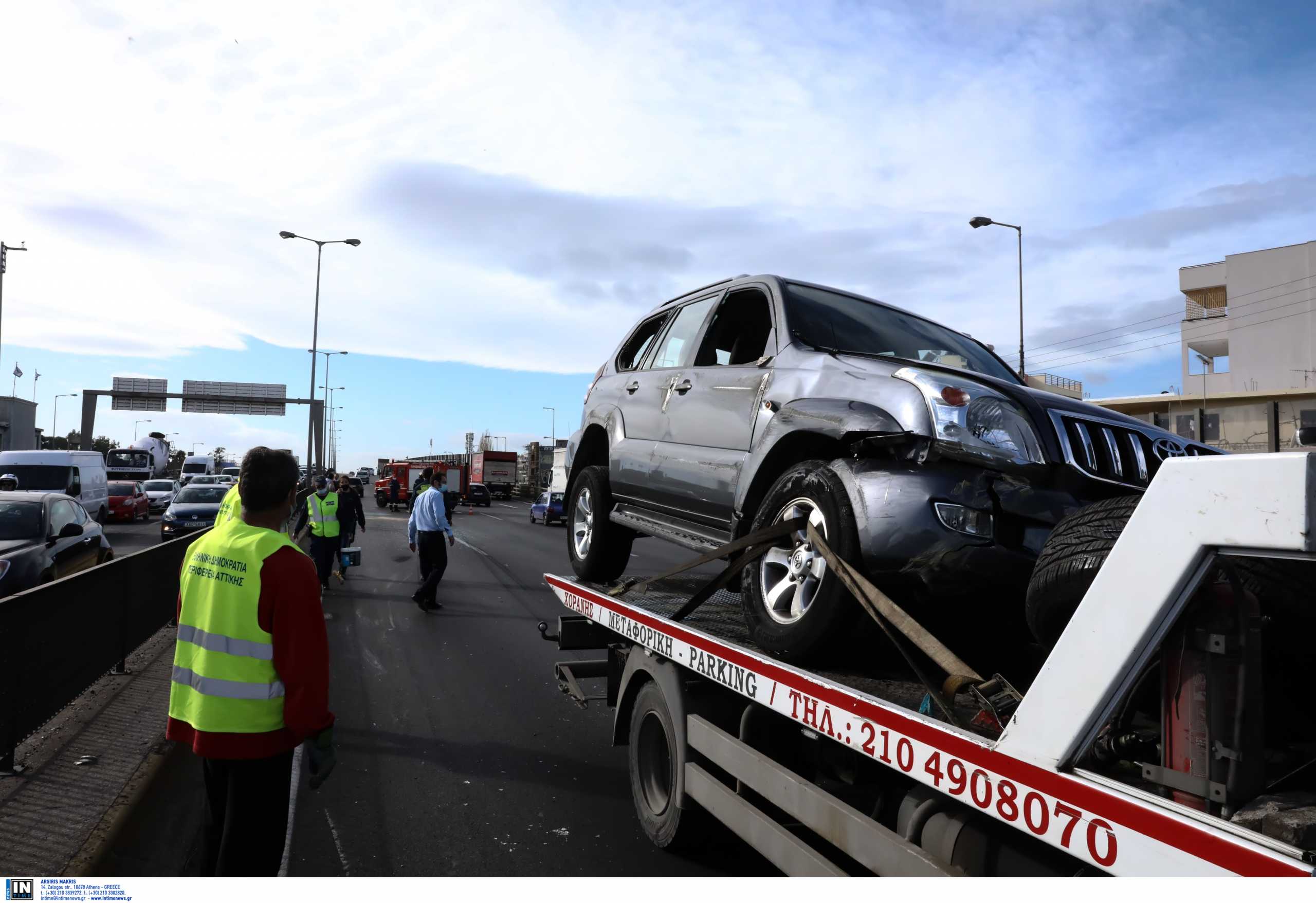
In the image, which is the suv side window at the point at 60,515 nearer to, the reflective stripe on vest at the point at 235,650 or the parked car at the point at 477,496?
the reflective stripe on vest at the point at 235,650

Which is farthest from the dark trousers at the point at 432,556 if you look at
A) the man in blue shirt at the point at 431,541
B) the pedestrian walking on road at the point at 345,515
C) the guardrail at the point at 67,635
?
the guardrail at the point at 67,635

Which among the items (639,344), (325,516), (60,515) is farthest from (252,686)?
(60,515)

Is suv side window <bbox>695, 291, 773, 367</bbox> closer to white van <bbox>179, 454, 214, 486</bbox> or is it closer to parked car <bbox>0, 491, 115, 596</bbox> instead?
parked car <bbox>0, 491, 115, 596</bbox>

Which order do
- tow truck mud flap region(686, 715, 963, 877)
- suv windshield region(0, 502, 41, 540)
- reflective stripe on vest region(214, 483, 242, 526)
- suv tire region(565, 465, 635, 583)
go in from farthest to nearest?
1. suv windshield region(0, 502, 41, 540)
2. suv tire region(565, 465, 635, 583)
3. reflective stripe on vest region(214, 483, 242, 526)
4. tow truck mud flap region(686, 715, 963, 877)

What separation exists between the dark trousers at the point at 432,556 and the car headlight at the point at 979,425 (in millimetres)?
9259

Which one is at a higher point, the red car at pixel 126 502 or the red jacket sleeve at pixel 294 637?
the red jacket sleeve at pixel 294 637

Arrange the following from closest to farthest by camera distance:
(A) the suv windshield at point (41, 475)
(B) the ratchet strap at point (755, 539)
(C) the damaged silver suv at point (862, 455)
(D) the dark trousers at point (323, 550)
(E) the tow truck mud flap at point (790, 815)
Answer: (E) the tow truck mud flap at point (790, 815) → (C) the damaged silver suv at point (862, 455) → (B) the ratchet strap at point (755, 539) → (D) the dark trousers at point (323, 550) → (A) the suv windshield at point (41, 475)

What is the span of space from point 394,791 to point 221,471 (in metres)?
53.4

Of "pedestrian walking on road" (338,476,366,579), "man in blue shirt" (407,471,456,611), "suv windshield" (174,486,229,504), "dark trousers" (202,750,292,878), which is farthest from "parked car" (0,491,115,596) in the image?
"suv windshield" (174,486,229,504)

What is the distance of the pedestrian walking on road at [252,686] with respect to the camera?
3.01m

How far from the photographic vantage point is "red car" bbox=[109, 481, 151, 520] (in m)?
28.6

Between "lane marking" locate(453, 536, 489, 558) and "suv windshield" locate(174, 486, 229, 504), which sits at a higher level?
"suv windshield" locate(174, 486, 229, 504)

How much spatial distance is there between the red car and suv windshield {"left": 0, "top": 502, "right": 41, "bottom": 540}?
19.6m
